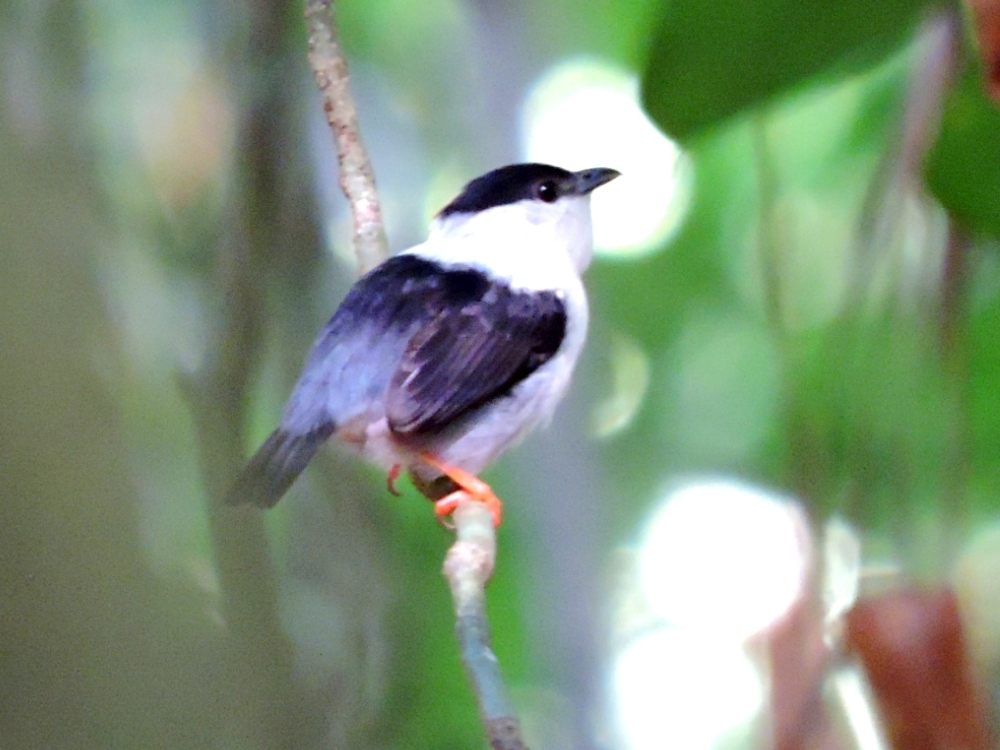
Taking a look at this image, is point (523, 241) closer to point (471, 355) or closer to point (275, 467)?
point (471, 355)

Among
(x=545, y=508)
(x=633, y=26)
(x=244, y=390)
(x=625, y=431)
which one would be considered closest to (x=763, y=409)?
(x=625, y=431)

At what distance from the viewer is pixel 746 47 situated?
1.53m

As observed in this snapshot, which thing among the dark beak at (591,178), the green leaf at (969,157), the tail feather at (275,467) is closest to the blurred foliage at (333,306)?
the green leaf at (969,157)

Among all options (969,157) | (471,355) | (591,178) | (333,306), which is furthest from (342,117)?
(969,157)

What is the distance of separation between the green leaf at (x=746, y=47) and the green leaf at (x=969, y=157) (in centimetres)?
14

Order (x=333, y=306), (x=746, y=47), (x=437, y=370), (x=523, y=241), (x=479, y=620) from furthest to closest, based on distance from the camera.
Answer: (x=333, y=306) < (x=523, y=241) < (x=437, y=370) < (x=746, y=47) < (x=479, y=620)

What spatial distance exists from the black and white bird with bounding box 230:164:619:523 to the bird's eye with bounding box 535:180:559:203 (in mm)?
172

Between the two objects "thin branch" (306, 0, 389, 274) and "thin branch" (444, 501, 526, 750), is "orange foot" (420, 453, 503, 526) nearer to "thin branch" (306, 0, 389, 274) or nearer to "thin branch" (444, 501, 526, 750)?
"thin branch" (444, 501, 526, 750)

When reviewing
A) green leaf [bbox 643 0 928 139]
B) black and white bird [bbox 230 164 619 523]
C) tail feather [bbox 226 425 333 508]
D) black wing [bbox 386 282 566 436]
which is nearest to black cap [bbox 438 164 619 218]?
black and white bird [bbox 230 164 619 523]

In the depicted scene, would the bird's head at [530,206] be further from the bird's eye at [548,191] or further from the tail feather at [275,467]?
the tail feather at [275,467]

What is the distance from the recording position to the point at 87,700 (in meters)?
1.11

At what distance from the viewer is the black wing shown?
5.54 ft

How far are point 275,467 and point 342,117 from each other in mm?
620

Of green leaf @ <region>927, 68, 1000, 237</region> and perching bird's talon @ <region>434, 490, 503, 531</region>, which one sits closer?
green leaf @ <region>927, 68, 1000, 237</region>
